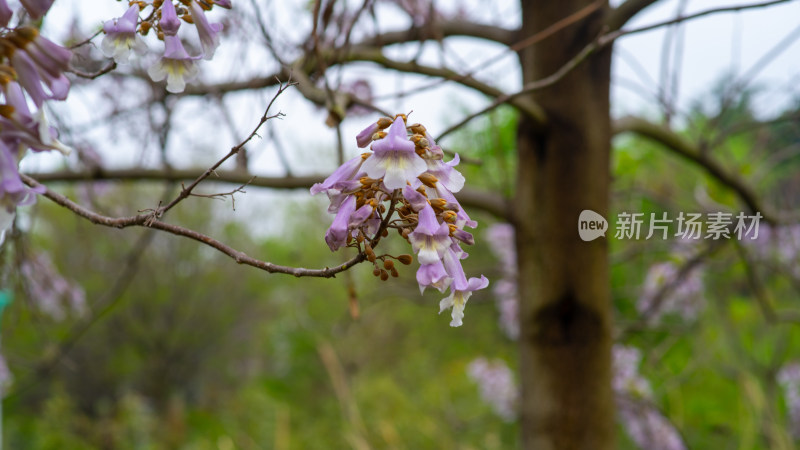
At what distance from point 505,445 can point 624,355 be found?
391 centimetres

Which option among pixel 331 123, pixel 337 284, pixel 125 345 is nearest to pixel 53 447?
pixel 125 345

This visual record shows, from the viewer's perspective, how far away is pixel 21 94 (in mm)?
544

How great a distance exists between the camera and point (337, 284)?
30.6 ft

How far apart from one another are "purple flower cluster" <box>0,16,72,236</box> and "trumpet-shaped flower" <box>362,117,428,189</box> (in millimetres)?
262

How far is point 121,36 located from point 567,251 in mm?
1460

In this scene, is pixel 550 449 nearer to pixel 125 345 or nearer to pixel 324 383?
pixel 324 383

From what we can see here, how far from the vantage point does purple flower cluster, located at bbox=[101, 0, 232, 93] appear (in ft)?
2.43

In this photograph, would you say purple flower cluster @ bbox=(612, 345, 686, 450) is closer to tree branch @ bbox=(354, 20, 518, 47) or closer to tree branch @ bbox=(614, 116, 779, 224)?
tree branch @ bbox=(614, 116, 779, 224)

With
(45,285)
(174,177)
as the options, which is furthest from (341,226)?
(45,285)

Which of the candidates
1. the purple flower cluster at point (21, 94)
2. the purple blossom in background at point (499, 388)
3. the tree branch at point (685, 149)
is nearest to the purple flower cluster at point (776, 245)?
the tree branch at point (685, 149)

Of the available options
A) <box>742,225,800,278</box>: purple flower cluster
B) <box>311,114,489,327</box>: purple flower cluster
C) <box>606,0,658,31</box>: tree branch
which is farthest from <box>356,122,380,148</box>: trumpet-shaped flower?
<box>742,225,800,278</box>: purple flower cluster

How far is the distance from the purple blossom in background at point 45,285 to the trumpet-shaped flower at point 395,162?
1.34 metres

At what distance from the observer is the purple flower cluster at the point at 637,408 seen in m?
3.30

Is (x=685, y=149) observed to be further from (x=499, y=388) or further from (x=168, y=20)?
(x=499, y=388)
